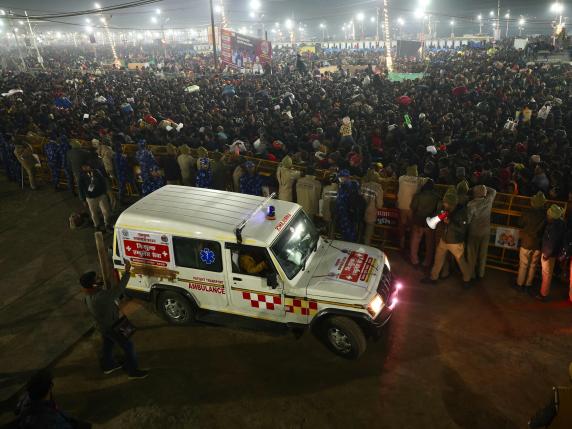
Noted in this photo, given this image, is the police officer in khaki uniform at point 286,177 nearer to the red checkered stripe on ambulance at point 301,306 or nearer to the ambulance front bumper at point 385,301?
the ambulance front bumper at point 385,301

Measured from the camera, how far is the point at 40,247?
9.71m

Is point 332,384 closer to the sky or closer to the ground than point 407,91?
closer to the ground

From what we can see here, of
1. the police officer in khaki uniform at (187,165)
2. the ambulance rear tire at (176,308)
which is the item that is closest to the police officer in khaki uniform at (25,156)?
the police officer in khaki uniform at (187,165)

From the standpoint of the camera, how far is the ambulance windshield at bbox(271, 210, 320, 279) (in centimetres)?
583

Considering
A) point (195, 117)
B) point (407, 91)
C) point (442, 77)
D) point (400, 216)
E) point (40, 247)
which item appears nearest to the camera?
point (400, 216)

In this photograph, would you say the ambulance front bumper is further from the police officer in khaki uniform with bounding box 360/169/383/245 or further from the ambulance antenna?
the ambulance antenna

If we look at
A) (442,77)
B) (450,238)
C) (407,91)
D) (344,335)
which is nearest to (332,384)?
(344,335)

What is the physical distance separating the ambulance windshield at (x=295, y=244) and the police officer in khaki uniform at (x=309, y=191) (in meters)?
2.10

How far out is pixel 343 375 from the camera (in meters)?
5.76

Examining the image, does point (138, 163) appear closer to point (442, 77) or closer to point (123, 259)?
point (123, 259)

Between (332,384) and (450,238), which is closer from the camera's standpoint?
(332,384)

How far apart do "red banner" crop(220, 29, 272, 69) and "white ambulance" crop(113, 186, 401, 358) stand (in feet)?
81.9

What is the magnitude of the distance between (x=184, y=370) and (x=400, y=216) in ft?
17.7

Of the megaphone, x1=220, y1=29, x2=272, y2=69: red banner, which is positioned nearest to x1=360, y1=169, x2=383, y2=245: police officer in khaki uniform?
the megaphone
